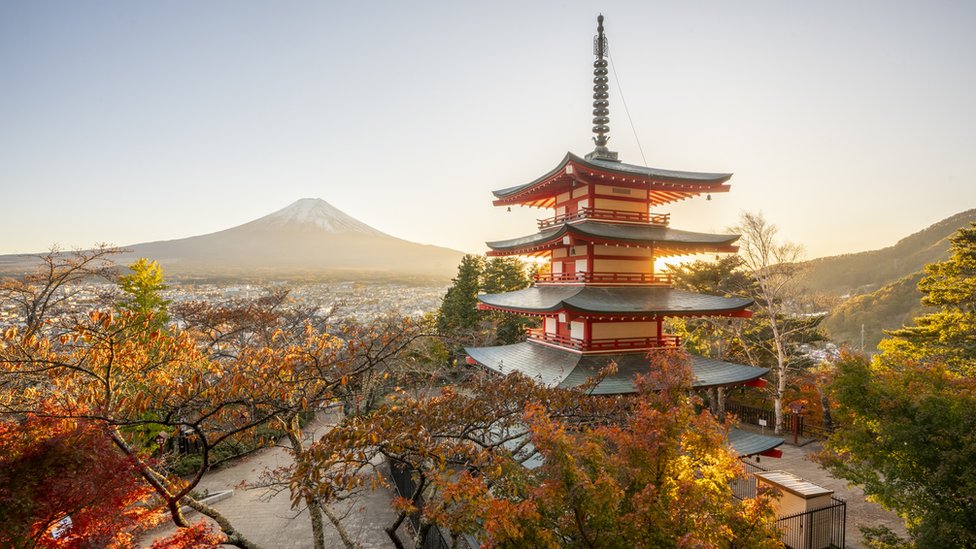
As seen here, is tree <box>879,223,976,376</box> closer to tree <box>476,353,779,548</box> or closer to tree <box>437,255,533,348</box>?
tree <box>476,353,779,548</box>

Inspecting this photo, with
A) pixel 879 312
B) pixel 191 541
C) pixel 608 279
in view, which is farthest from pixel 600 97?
pixel 879 312

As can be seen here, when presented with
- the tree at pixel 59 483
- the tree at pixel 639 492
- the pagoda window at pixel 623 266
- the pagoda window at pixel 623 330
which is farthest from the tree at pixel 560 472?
the pagoda window at pixel 623 266

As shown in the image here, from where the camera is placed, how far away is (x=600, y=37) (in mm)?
15109

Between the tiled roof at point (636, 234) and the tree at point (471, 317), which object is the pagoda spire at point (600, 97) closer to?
the tiled roof at point (636, 234)

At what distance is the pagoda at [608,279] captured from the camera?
11.5 m

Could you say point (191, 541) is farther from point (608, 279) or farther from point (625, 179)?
point (625, 179)

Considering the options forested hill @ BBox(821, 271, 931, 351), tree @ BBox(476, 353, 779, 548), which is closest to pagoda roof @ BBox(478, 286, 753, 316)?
tree @ BBox(476, 353, 779, 548)

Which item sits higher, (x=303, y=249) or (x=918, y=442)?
(x=303, y=249)

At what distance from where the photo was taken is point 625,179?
12812 millimetres

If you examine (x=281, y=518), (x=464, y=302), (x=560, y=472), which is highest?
(x=560, y=472)

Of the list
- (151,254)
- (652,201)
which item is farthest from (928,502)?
(151,254)

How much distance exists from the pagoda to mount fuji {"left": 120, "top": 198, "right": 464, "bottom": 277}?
54852 mm

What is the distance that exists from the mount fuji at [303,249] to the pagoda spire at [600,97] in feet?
181

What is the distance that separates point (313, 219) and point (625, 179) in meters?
90.4
